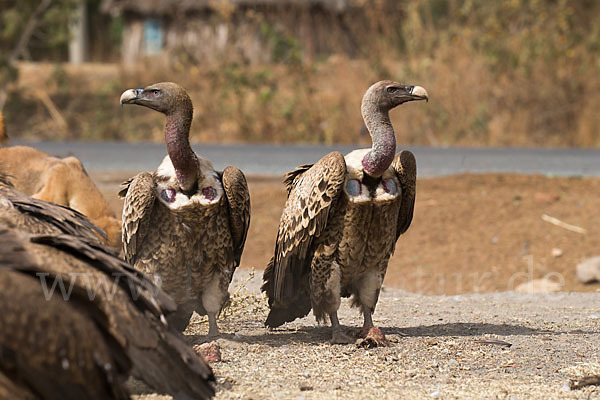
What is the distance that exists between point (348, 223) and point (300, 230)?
1.07ft

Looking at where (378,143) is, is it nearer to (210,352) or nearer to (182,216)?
(182,216)

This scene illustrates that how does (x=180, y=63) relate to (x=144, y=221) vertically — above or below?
above

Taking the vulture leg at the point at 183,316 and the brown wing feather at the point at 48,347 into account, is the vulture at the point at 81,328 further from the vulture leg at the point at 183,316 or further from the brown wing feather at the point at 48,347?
the vulture leg at the point at 183,316

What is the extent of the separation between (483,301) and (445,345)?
89.5 inches

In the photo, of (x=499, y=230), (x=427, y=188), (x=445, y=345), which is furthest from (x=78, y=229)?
(x=427, y=188)

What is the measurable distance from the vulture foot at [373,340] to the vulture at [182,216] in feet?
3.29

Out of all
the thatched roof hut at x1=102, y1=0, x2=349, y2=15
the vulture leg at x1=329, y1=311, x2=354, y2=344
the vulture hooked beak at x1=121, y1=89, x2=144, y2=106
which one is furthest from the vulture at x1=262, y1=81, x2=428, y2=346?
the thatched roof hut at x1=102, y1=0, x2=349, y2=15

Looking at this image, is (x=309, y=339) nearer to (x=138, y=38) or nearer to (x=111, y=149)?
(x=111, y=149)

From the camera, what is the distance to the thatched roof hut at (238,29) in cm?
2062

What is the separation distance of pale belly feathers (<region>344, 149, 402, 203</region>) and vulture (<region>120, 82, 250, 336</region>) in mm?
698

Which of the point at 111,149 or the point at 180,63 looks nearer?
the point at 111,149

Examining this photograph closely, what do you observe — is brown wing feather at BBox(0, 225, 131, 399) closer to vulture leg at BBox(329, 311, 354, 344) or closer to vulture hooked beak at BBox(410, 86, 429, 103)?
vulture leg at BBox(329, 311, 354, 344)

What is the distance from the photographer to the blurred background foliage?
17.1 metres

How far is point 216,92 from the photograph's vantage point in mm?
19391
